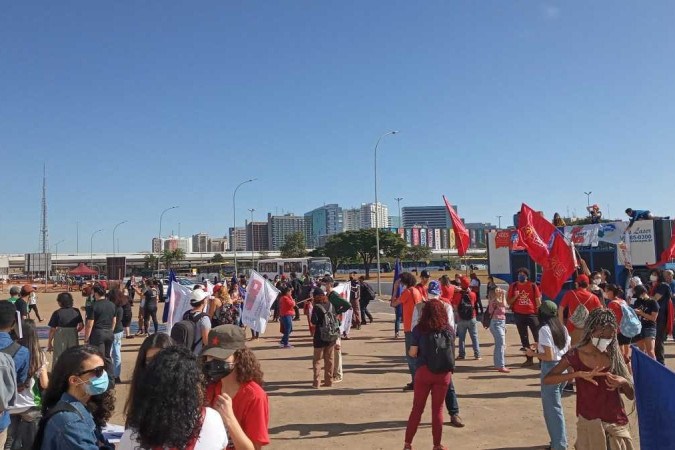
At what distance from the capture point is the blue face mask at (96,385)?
3012 mm

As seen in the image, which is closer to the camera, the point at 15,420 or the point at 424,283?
the point at 15,420

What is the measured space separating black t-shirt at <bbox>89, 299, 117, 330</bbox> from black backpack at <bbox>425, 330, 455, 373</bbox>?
5709 millimetres

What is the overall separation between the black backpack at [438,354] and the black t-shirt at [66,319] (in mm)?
5935

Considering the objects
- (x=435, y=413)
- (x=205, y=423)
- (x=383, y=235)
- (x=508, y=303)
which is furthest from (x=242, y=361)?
(x=383, y=235)

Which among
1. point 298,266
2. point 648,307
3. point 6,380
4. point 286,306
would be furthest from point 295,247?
point 6,380

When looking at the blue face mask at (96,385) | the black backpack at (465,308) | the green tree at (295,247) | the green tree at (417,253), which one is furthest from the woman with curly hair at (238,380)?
the green tree at (295,247)

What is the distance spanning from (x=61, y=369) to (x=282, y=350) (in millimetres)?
11107

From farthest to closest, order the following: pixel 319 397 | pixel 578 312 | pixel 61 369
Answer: pixel 319 397 < pixel 578 312 < pixel 61 369

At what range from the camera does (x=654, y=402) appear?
321 cm

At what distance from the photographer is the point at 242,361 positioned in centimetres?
360

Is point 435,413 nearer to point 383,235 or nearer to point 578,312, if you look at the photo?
point 578,312

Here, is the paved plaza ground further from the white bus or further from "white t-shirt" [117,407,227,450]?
the white bus

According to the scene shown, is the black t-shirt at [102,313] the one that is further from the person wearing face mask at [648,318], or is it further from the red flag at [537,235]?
the person wearing face mask at [648,318]

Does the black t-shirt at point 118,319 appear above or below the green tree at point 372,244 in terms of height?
below
